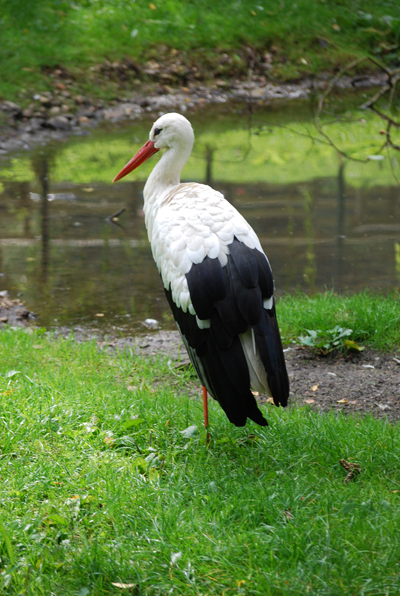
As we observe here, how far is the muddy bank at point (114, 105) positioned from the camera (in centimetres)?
947

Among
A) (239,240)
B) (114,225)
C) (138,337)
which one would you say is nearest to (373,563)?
(239,240)

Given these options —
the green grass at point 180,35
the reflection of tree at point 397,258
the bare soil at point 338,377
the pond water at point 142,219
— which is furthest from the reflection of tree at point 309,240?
the green grass at point 180,35

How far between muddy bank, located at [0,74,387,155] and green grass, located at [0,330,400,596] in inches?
255

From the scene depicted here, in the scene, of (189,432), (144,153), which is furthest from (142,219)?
(189,432)

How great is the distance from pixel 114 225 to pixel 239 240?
3762 mm

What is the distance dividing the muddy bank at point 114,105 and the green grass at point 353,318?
18.7 ft

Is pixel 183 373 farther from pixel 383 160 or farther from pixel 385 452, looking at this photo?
pixel 383 160

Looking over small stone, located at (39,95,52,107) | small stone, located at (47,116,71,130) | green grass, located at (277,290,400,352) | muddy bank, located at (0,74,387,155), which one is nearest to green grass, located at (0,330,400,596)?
green grass, located at (277,290,400,352)

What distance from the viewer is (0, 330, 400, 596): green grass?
2.14m

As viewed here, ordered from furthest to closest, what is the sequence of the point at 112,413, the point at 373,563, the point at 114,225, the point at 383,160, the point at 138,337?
the point at 383,160 < the point at 114,225 < the point at 138,337 < the point at 112,413 < the point at 373,563

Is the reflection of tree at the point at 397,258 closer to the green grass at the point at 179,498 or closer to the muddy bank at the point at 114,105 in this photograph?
the green grass at the point at 179,498

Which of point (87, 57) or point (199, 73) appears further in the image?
point (199, 73)

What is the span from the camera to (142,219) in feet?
21.8

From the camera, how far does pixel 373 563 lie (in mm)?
2127
